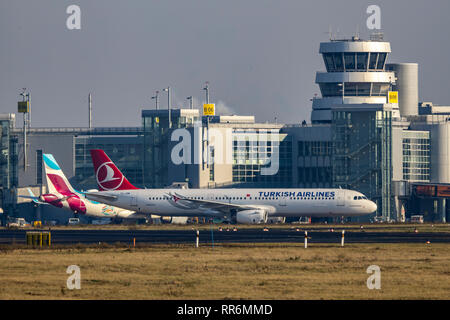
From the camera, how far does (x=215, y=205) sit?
353 feet

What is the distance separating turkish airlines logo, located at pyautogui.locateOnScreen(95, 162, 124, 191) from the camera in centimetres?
11288

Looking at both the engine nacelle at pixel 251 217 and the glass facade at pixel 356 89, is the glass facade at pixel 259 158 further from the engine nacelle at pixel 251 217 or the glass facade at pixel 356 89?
the engine nacelle at pixel 251 217

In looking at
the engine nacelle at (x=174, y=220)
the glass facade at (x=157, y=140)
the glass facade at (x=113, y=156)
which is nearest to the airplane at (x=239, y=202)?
the engine nacelle at (x=174, y=220)

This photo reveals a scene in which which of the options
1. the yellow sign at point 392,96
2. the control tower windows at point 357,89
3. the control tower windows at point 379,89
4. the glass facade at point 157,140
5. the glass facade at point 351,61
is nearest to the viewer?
the glass facade at point 157,140

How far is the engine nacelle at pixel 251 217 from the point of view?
343 ft

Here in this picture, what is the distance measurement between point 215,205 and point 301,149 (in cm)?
5771

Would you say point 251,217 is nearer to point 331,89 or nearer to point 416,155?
point 416,155

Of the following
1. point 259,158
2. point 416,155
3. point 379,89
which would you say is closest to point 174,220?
point 259,158

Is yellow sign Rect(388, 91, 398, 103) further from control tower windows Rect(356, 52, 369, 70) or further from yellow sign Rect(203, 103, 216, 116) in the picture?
yellow sign Rect(203, 103, 216, 116)

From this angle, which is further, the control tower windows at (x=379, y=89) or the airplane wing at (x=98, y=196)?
the control tower windows at (x=379, y=89)

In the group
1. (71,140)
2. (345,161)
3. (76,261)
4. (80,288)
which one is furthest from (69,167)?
(80,288)

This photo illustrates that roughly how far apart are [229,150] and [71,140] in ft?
96.3

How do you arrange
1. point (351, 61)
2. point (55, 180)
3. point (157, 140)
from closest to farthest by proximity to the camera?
point (55, 180) → point (157, 140) → point (351, 61)

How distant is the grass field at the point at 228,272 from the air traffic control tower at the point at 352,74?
111 m
